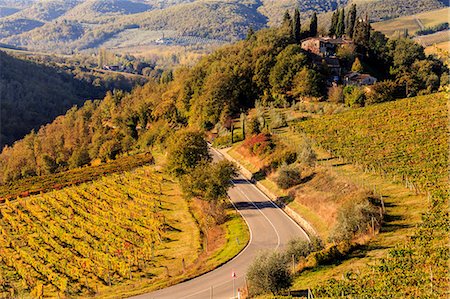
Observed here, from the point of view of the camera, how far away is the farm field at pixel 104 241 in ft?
124

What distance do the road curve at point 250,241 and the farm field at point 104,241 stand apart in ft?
3.57

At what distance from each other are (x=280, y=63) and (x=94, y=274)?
196ft

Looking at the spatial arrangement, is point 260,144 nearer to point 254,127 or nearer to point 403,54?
point 254,127

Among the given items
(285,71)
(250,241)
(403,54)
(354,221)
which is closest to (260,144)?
(250,241)

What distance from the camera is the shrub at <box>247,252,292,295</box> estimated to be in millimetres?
27656

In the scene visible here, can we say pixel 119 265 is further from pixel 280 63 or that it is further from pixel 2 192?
pixel 280 63

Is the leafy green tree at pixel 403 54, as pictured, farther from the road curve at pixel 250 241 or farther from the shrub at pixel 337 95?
the road curve at pixel 250 241

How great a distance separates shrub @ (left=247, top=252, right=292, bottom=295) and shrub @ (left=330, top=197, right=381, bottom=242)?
852 centimetres

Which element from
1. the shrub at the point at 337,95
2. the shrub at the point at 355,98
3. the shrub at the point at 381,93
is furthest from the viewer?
the shrub at the point at 337,95

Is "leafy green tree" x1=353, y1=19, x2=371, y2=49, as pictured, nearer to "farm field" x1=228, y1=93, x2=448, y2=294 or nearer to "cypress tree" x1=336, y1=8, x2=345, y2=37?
"cypress tree" x1=336, y1=8, x2=345, y2=37

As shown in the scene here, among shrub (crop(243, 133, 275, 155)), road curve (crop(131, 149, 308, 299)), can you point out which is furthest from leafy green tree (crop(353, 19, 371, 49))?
road curve (crop(131, 149, 308, 299))

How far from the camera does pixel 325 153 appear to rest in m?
54.6

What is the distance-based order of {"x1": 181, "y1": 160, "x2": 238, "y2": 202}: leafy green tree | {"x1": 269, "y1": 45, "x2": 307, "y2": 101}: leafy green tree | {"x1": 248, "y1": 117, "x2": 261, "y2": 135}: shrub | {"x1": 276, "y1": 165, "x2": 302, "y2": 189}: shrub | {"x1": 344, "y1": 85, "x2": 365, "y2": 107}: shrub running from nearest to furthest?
1. {"x1": 181, "y1": 160, "x2": 238, "y2": 202}: leafy green tree
2. {"x1": 276, "y1": 165, "x2": 302, "y2": 189}: shrub
3. {"x1": 248, "y1": 117, "x2": 261, "y2": 135}: shrub
4. {"x1": 344, "y1": 85, "x2": 365, "y2": 107}: shrub
5. {"x1": 269, "y1": 45, "x2": 307, "y2": 101}: leafy green tree

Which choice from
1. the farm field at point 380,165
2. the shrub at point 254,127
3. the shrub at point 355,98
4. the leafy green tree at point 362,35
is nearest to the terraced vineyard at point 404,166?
the farm field at point 380,165
